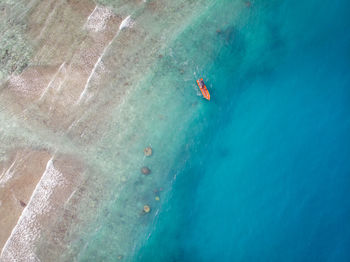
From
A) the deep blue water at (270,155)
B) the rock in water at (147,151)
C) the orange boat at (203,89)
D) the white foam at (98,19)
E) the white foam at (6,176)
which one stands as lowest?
the deep blue water at (270,155)

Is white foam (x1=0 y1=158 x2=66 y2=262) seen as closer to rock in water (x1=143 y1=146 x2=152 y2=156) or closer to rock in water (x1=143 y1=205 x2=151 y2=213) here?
rock in water (x1=143 y1=205 x2=151 y2=213)

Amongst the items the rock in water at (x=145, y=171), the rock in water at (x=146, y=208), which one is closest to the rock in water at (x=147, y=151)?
the rock in water at (x=145, y=171)

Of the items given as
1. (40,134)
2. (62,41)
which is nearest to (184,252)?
(40,134)

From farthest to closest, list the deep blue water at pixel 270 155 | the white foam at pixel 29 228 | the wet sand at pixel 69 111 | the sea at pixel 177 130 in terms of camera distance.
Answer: the deep blue water at pixel 270 155, the sea at pixel 177 130, the wet sand at pixel 69 111, the white foam at pixel 29 228

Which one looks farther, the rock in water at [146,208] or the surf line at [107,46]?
the surf line at [107,46]

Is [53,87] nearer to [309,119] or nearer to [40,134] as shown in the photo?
[40,134]

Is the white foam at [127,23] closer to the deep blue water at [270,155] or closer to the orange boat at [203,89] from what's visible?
the orange boat at [203,89]
